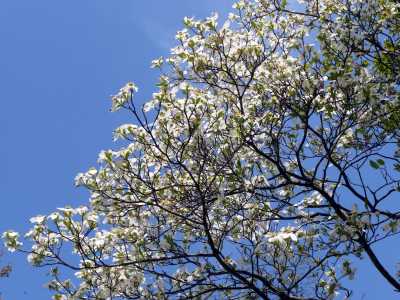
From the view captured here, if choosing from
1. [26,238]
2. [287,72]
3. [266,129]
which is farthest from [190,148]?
[26,238]

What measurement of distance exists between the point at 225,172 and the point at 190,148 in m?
0.68

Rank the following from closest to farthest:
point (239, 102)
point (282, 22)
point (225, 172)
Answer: point (225, 172), point (239, 102), point (282, 22)

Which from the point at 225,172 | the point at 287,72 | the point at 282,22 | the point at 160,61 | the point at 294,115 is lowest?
the point at 225,172

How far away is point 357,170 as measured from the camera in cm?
837

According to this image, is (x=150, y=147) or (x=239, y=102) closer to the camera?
(x=150, y=147)

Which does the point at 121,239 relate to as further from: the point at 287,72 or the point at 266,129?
the point at 287,72

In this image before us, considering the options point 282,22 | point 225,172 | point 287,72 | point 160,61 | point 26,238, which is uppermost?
point 282,22

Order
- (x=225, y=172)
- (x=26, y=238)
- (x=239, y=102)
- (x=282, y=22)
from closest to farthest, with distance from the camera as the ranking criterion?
(x=26, y=238) → (x=225, y=172) → (x=239, y=102) → (x=282, y=22)

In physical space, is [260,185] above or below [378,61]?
below

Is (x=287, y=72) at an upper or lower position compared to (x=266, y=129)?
upper

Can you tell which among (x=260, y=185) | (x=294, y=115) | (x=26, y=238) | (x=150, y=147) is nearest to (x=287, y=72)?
(x=294, y=115)

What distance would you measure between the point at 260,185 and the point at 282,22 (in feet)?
10.3

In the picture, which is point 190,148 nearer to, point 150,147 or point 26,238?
point 150,147

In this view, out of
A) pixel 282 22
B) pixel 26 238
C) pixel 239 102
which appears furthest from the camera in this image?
pixel 282 22
